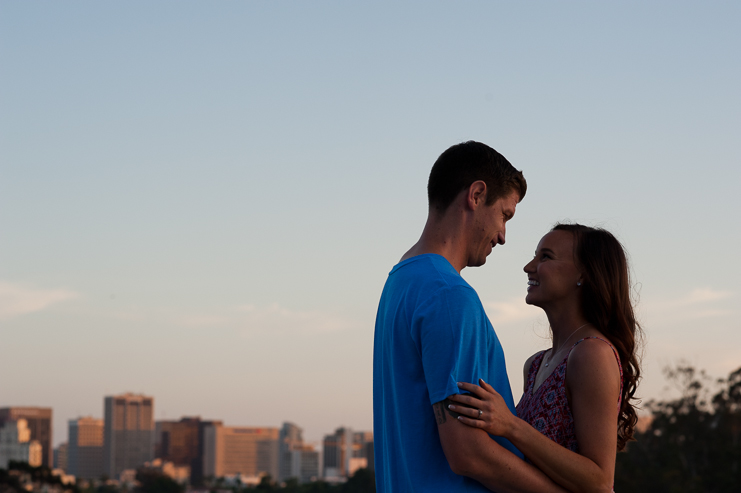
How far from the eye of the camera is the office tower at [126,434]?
6683 inches

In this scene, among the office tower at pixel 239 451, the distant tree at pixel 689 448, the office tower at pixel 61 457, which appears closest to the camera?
the distant tree at pixel 689 448

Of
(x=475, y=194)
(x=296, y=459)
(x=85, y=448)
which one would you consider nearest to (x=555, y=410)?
(x=475, y=194)

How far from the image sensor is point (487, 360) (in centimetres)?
271

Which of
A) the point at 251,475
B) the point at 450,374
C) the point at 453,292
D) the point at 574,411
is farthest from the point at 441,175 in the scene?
the point at 251,475

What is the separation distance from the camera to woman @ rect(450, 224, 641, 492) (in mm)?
2830

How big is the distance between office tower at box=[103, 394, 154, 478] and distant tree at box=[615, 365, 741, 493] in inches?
5516

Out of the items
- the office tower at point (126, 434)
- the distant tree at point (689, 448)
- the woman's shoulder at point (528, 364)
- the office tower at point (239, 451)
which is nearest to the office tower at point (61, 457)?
the office tower at point (126, 434)

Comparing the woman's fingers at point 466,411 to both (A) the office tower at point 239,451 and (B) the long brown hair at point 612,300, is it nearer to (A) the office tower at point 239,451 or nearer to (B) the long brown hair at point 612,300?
(B) the long brown hair at point 612,300

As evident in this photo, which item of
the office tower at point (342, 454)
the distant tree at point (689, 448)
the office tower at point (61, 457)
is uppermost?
the distant tree at point (689, 448)

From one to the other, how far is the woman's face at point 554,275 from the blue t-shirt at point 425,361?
2.47 ft

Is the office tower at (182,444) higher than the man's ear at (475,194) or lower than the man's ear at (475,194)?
lower

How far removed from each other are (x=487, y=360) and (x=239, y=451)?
171 metres

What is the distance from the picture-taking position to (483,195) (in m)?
2.97

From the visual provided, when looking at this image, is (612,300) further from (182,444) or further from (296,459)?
(296,459)
